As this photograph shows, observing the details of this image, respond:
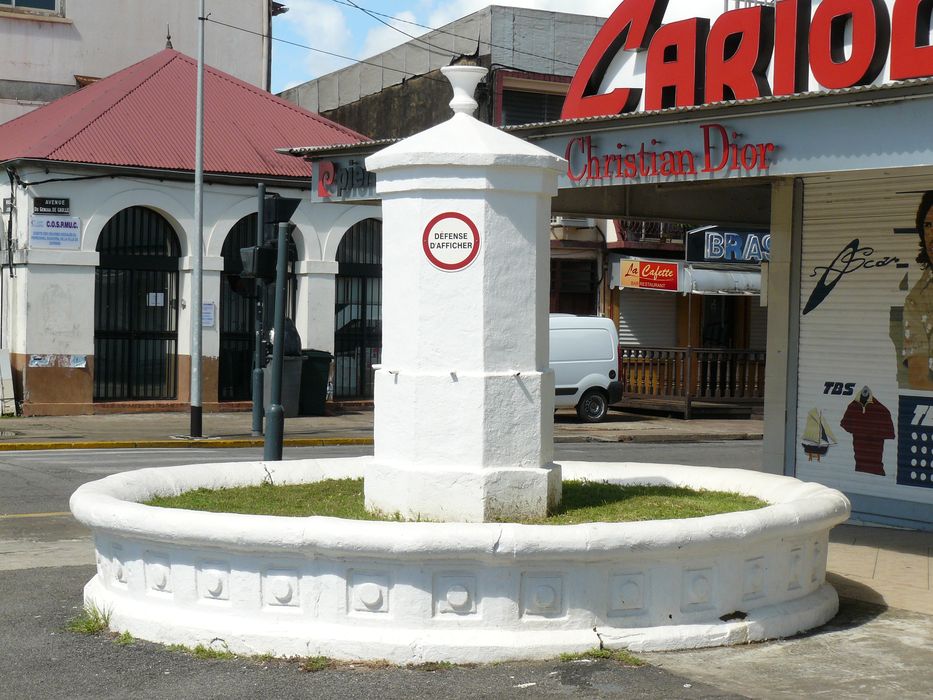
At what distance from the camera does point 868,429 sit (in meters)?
12.1

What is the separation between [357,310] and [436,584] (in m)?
20.2

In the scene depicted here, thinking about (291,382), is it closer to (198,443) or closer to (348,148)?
(198,443)

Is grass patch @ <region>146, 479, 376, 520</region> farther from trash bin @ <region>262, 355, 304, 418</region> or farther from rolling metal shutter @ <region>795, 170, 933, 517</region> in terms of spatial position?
trash bin @ <region>262, 355, 304, 418</region>

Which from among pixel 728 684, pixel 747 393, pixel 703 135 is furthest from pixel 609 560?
pixel 747 393

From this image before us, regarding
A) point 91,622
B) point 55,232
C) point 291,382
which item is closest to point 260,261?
point 91,622

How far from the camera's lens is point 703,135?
1050 centimetres

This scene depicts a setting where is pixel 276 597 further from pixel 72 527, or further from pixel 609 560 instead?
pixel 72 527

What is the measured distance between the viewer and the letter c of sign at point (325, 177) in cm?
1416

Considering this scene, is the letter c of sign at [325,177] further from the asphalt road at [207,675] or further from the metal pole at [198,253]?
the metal pole at [198,253]

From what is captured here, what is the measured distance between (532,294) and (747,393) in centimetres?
2127

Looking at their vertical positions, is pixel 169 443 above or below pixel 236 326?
below

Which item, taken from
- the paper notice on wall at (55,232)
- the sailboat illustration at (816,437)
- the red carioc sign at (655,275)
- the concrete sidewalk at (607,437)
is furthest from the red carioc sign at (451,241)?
the red carioc sign at (655,275)

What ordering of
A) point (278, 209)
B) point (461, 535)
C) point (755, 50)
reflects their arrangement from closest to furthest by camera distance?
point (461, 535), point (755, 50), point (278, 209)

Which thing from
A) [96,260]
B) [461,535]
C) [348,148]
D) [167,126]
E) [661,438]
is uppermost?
[167,126]
